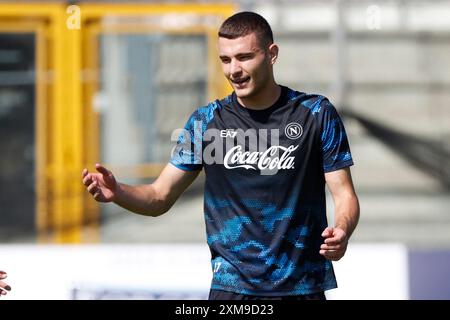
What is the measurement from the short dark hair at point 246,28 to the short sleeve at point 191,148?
313 mm

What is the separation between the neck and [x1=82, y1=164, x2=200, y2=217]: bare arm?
1.05 ft

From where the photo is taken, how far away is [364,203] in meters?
7.33

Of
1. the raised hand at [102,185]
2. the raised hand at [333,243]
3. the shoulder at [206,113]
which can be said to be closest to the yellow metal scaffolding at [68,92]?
the shoulder at [206,113]

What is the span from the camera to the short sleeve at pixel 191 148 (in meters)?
3.30

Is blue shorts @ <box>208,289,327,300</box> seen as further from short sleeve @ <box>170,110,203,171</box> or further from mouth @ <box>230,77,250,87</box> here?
mouth @ <box>230,77,250,87</box>

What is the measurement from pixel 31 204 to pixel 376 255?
2.75m

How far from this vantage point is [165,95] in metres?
7.32

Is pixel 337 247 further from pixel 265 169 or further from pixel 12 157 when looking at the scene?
pixel 12 157

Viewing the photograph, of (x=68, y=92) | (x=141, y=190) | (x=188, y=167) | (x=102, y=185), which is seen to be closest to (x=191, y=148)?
(x=188, y=167)

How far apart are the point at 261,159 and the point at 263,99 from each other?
20cm

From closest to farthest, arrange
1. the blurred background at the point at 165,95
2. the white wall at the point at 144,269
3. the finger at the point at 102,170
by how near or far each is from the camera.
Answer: the finger at the point at 102,170
the white wall at the point at 144,269
the blurred background at the point at 165,95

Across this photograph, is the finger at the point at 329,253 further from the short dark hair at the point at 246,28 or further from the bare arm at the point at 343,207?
the short dark hair at the point at 246,28
